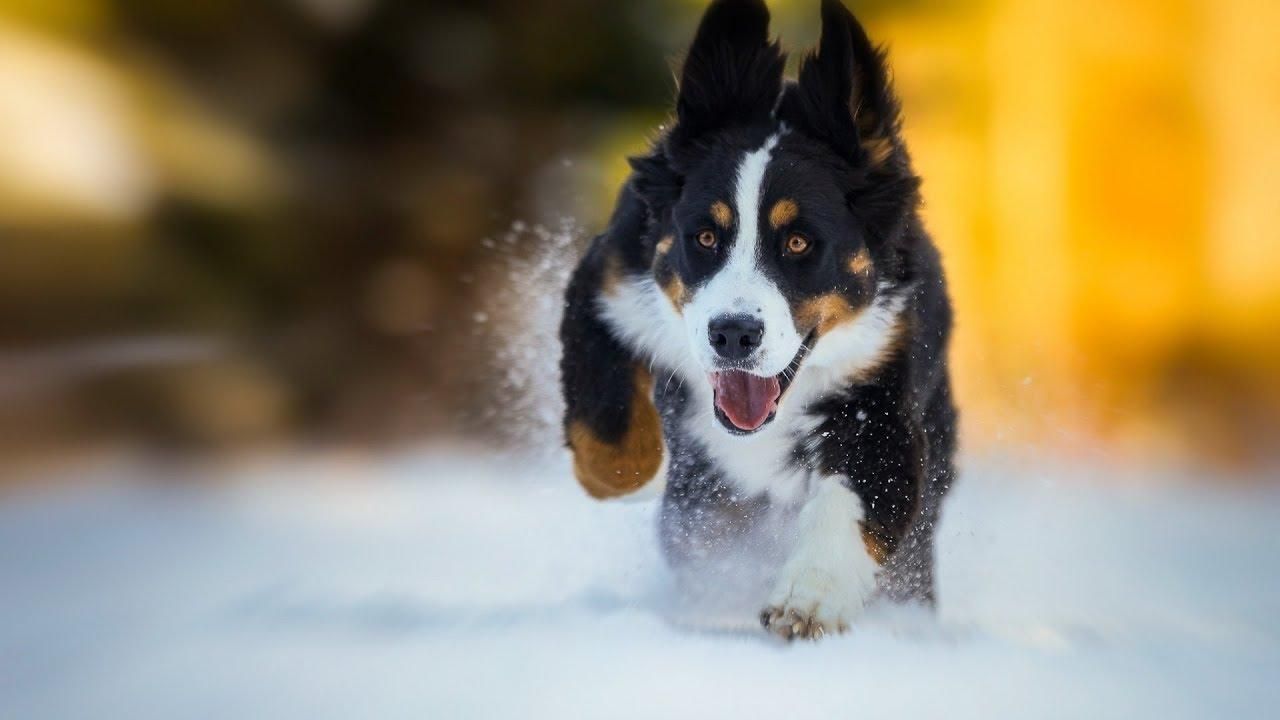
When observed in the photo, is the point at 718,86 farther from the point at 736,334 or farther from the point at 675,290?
the point at 736,334

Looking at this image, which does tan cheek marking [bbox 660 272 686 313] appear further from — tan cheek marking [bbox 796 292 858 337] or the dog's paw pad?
the dog's paw pad

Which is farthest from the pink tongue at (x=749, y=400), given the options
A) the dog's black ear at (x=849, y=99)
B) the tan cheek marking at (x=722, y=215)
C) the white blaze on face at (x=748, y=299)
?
the dog's black ear at (x=849, y=99)

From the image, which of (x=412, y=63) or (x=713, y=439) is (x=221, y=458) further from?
(x=713, y=439)

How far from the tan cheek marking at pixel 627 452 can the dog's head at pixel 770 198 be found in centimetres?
30

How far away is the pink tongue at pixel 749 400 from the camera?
9.09 feet

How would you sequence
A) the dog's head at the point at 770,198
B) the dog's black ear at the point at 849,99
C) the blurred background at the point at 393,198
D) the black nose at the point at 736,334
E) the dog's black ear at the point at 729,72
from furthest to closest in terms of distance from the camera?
the blurred background at the point at 393,198, the dog's black ear at the point at 729,72, the dog's black ear at the point at 849,99, the dog's head at the point at 770,198, the black nose at the point at 736,334

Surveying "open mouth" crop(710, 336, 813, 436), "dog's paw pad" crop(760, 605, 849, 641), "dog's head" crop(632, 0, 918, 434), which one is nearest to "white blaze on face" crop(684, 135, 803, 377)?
"dog's head" crop(632, 0, 918, 434)

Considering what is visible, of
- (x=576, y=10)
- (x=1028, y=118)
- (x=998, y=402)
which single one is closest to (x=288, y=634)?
(x=998, y=402)

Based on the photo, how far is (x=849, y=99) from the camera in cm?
282

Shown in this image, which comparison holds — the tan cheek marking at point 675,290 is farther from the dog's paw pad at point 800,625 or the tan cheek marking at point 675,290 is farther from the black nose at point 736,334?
the dog's paw pad at point 800,625

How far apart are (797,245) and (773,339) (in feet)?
0.90

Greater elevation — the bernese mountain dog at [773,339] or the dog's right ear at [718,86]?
the dog's right ear at [718,86]

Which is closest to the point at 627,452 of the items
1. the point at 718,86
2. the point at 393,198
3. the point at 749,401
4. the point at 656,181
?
the point at 749,401

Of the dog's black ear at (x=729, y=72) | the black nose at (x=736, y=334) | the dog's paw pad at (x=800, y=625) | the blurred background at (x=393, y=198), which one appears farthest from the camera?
the blurred background at (x=393, y=198)
